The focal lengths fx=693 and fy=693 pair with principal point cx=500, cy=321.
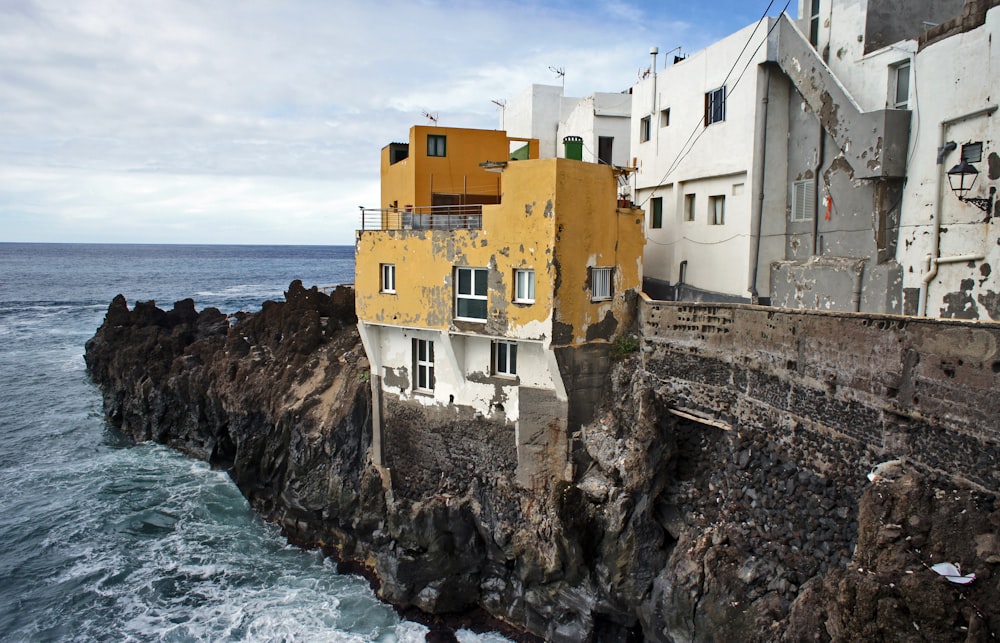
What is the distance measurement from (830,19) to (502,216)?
32.6ft

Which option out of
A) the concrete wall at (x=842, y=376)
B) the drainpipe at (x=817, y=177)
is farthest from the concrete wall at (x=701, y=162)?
the concrete wall at (x=842, y=376)

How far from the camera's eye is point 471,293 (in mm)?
18422

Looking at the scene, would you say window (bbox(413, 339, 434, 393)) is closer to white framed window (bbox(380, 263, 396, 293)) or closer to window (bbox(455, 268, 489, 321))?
white framed window (bbox(380, 263, 396, 293))

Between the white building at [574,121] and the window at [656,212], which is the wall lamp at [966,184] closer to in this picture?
the window at [656,212]

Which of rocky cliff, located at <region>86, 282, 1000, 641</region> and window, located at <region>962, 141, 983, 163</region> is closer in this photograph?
rocky cliff, located at <region>86, 282, 1000, 641</region>

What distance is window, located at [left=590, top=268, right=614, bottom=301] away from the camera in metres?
17.7

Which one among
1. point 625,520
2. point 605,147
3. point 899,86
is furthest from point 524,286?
point 605,147

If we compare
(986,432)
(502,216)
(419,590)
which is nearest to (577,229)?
(502,216)

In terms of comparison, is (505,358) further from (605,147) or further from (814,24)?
→ (605,147)

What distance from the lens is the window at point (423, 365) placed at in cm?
2036

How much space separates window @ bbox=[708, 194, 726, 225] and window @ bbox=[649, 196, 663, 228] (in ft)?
8.56

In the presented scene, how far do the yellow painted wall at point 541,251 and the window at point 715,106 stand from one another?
4476mm

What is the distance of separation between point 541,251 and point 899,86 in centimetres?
917

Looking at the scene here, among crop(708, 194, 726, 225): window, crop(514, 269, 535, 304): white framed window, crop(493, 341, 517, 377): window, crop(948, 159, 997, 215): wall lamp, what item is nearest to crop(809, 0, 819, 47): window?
crop(708, 194, 726, 225): window
